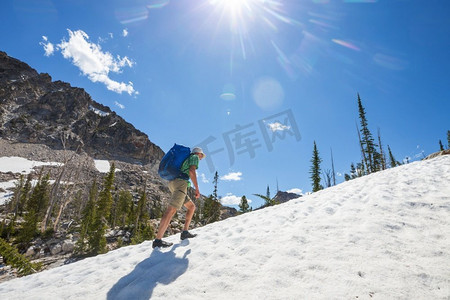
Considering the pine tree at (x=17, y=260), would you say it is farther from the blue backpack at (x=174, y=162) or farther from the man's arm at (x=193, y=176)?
the man's arm at (x=193, y=176)

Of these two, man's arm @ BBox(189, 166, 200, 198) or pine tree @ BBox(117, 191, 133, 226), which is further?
pine tree @ BBox(117, 191, 133, 226)

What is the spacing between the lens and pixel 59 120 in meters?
131

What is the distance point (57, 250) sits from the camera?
20.1m

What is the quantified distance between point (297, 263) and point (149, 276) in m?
2.33

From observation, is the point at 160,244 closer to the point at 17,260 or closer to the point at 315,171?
the point at 17,260

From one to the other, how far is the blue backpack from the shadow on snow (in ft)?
5.43

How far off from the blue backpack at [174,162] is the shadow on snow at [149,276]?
5.43ft

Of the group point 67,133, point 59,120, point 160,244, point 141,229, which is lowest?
point 141,229

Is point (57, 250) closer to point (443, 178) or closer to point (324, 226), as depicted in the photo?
point (324, 226)

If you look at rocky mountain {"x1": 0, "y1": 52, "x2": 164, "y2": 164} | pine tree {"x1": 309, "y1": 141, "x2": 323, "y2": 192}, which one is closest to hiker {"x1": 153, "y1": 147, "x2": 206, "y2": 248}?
pine tree {"x1": 309, "y1": 141, "x2": 323, "y2": 192}

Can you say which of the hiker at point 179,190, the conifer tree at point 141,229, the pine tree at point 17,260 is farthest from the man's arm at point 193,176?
the conifer tree at point 141,229

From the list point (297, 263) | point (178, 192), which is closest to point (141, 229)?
point (178, 192)

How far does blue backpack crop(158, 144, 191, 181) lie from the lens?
5105 mm

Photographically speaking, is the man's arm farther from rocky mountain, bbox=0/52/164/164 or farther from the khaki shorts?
rocky mountain, bbox=0/52/164/164
